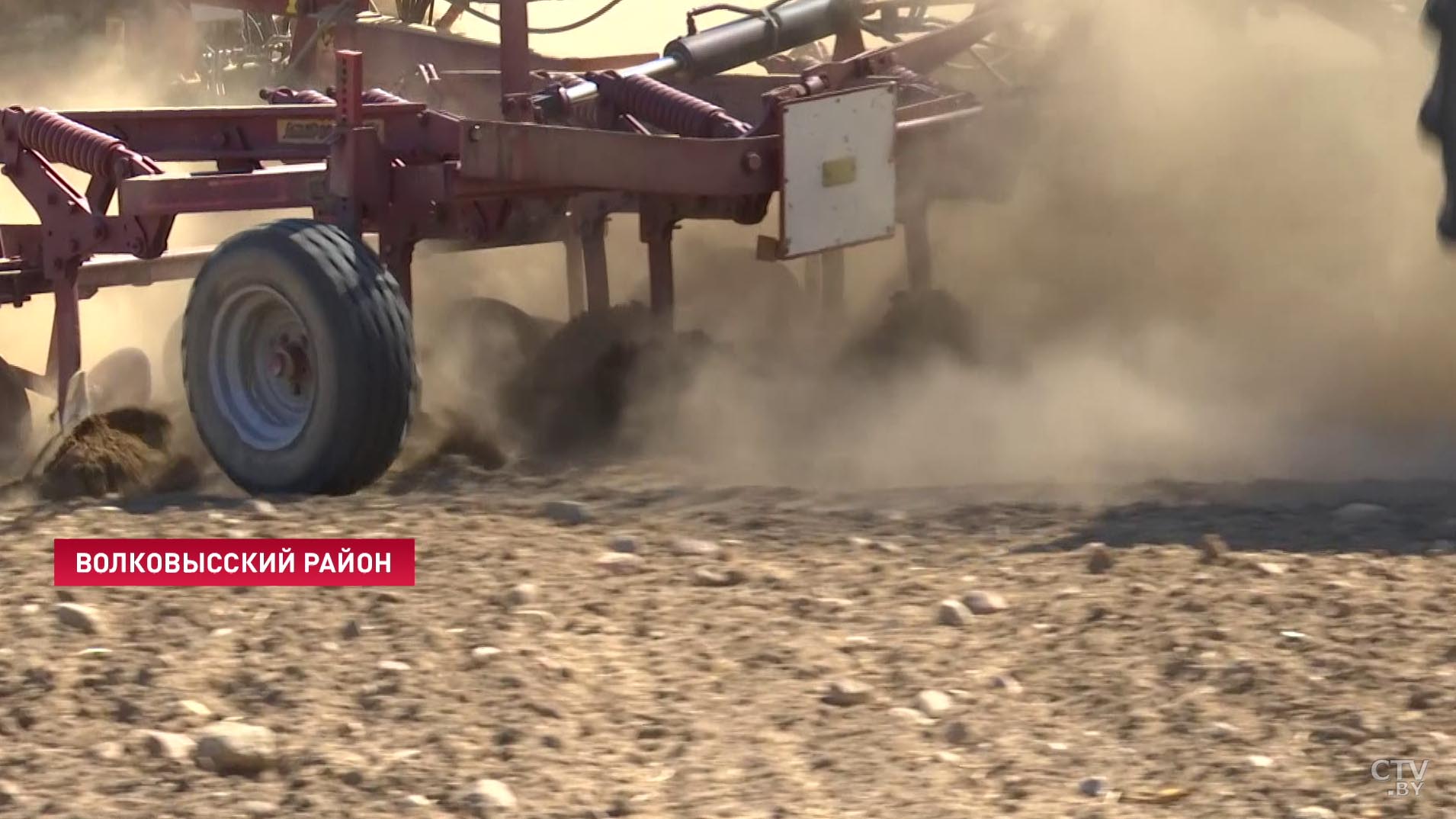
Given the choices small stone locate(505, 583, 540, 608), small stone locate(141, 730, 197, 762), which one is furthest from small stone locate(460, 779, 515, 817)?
small stone locate(505, 583, 540, 608)

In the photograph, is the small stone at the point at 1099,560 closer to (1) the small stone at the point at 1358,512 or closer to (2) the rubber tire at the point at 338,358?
(1) the small stone at the point at 1358,512

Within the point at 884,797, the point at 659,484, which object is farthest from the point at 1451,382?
the point at 884,797

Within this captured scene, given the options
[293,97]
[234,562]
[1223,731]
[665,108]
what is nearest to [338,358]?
[234,562]

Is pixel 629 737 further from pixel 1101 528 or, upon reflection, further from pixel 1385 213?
pixel 1385 213

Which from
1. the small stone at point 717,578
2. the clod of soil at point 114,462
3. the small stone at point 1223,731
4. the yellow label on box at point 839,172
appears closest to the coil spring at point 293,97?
the clod of soil at point 114,462

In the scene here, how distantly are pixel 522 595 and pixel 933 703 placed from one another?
92cm

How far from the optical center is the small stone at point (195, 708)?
347 centimetres

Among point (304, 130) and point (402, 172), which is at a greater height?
point (304, 130)

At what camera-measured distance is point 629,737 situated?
11.2 ft

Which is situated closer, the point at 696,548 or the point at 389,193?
the point at 696,548

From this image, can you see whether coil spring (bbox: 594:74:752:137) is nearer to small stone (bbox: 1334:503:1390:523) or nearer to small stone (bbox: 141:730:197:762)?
small stone (bbox: 1334:503:1390:523)

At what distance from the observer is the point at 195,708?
137 inches

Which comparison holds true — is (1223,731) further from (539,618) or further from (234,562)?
(234,562)

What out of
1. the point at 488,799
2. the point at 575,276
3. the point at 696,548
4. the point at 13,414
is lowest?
the point at 488,799
